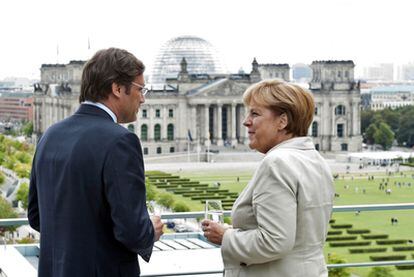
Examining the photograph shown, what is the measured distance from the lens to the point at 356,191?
43781 mm

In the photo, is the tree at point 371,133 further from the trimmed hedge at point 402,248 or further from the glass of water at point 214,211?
the glass of water at point 214,211

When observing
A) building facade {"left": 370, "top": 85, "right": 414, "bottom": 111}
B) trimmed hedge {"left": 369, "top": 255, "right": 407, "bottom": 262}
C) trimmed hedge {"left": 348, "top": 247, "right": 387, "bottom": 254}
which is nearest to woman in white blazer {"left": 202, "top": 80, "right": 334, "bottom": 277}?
trimmed hedge {"left": 369, "top": 255, "right": 407, "bottom": 262}

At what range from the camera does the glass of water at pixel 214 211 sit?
462cm

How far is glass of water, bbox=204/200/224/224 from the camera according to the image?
4.62 meters

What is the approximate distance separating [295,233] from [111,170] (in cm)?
86

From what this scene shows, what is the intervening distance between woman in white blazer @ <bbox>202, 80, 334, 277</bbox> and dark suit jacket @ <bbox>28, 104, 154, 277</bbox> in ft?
1.31

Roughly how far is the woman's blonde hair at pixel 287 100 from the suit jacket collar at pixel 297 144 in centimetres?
4

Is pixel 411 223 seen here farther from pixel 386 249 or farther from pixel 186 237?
pixel 186 237

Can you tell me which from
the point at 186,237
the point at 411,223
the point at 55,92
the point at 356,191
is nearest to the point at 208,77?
the point at 55,92

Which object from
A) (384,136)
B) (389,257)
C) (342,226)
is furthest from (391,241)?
(384,136)

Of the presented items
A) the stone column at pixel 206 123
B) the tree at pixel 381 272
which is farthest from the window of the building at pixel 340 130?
the tree at pixel 381 272

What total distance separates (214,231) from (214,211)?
0.12 m

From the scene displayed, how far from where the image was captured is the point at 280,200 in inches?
169

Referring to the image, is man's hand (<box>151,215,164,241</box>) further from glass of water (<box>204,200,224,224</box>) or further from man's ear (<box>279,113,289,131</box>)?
man's ear (<box>279,113,289,131</box>)
